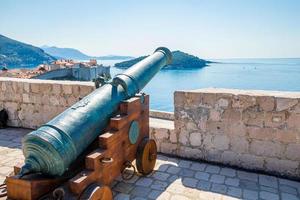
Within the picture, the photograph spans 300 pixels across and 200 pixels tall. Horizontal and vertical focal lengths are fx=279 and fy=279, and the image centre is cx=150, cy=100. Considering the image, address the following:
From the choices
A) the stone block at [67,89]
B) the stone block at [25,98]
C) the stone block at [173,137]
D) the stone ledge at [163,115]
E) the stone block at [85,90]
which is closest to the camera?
the stone block at [173,137]

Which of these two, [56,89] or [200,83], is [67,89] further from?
[200,83]

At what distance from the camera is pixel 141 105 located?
3562mm

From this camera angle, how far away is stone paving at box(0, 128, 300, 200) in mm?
3264

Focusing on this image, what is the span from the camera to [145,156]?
11.7 feet

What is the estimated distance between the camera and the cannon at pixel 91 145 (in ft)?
7.71

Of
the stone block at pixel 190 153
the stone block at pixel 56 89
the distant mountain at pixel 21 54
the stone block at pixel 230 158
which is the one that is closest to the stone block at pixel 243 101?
the stone block at pixel 230 158

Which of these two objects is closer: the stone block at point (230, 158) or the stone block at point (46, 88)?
the stone block at point (230, 158)

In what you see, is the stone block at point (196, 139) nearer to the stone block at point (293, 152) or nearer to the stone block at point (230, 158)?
the stone block at point (230, 158)

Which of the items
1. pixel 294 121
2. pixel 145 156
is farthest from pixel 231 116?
pixel 145 156

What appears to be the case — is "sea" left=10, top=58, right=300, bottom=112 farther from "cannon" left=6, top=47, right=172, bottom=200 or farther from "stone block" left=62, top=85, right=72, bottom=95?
"cannon" left=6, top=47, right=172, bottom=200

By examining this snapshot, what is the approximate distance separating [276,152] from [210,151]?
2.99 ft

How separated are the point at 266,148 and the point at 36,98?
429cm

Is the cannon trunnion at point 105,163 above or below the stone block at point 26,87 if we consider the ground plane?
below

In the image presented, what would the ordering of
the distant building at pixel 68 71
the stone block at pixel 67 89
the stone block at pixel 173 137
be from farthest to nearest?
the distant building at pixel 68 71, the stone block at pixel 67 89, the stone block at pixel 173 137
